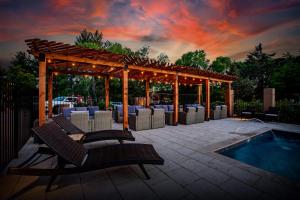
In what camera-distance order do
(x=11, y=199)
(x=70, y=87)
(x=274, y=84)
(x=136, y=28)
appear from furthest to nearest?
(x=70, y=87) < (x=274, y=84) < (x=136, y=28) < (x=11, y=199)

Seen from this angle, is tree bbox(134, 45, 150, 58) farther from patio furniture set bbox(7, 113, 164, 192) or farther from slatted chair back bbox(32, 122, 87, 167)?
slatted chair back bbox(32, 122, 87, 167)

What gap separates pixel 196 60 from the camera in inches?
1166

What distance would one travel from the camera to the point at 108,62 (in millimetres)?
6844

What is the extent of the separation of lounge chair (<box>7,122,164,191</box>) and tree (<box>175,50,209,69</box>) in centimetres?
2858

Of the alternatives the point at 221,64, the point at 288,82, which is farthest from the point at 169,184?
the point at 221,64

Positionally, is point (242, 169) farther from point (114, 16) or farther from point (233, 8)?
point (114, 16)

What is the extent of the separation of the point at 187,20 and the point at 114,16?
490 centimetres

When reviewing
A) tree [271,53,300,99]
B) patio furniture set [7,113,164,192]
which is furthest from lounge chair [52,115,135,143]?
tree [271,53,300,99]

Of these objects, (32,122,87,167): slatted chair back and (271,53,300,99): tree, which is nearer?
(32,122,87,167): slatted chair back

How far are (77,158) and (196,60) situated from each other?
30232mm

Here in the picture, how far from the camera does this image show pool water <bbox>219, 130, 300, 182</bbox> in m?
3.90

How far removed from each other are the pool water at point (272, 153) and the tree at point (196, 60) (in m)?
24.2

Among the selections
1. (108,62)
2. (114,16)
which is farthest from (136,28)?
(108,62)

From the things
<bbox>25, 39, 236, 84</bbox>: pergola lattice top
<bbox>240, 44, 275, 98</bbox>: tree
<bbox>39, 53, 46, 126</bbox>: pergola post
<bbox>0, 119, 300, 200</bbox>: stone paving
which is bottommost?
<bbox>0, 119, 300, 200</bbox>: stone paving
